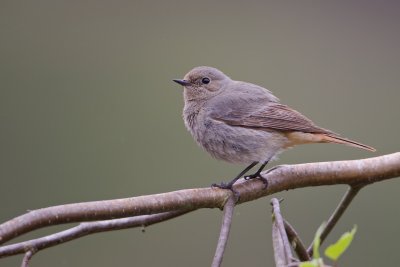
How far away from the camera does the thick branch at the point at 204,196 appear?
2.59 metres

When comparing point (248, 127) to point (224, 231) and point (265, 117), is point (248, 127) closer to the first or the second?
point (265, 117)

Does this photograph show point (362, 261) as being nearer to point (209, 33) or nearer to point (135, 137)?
point (135, 137)

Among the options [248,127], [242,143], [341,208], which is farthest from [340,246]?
[248,127]

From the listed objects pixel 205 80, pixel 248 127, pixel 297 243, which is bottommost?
pixel 297 243

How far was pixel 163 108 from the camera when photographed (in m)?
8.53

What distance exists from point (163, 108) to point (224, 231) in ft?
18.5

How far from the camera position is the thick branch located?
8.50 ft

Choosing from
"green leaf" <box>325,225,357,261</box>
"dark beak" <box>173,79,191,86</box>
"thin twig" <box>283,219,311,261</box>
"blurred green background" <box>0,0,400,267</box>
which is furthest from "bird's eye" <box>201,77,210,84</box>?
"green leaf" <box>325,225,357,261</box>

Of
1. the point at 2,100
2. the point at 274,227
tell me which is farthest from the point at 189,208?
the point at 2,100

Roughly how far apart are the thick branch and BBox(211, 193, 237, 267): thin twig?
0.18 feet

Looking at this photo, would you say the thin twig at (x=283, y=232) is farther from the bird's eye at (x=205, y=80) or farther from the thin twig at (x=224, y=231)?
the bird's eye at (x=205, y=80)

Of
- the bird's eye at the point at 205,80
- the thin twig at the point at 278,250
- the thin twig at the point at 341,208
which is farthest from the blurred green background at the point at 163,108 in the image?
the thin twig at the point at 278,250

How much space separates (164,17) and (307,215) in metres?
4.01

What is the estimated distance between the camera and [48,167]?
7781 mm
